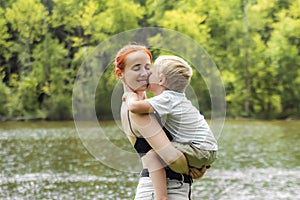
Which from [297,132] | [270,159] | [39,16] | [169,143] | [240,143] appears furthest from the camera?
[39,16]

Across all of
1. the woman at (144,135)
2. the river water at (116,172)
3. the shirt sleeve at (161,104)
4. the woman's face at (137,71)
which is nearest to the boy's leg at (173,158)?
the woman at (144,135)

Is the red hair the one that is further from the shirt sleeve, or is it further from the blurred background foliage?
the blurred background foliage

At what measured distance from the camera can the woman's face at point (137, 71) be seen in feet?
7.76

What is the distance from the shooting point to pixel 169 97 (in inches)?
91.8

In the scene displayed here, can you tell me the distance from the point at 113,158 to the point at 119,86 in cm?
24

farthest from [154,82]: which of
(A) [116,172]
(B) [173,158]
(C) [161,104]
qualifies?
(A) [116,172]

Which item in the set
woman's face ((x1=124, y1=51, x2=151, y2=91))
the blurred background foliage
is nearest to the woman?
woman's face ((x1=124, y1=51, x2=151, y2=91))

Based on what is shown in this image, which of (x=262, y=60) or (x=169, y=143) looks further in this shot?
(x=262, y=60)

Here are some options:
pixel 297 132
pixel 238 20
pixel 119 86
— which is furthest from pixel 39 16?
pixel 119 86

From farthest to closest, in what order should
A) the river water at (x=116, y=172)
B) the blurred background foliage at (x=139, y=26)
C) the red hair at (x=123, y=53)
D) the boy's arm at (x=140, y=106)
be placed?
the blurred background foliage at (x=139, y=26) → the river water at (x=116, y=172) → the red hair at (x=123, y=53) → the boy's arm at (x=140, y=106)

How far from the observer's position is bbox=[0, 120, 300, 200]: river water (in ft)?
41.4

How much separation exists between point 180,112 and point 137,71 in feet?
0.62

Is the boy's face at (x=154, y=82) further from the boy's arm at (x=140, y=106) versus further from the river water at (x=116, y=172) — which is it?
the river water at (x=116, y=172)

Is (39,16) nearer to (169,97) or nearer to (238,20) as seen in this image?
(238,20)
